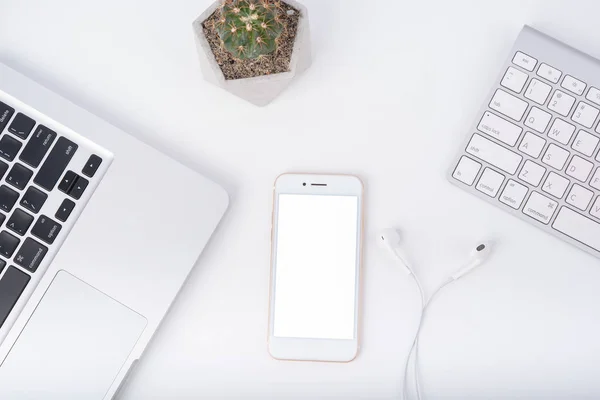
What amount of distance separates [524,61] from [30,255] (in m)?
0.67

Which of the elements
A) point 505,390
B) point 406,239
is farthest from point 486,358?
point 406,239

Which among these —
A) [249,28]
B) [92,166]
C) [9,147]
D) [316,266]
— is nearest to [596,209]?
[316,266]

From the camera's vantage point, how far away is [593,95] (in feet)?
2.28

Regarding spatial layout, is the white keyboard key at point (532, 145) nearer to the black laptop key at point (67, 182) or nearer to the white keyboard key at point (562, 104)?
the white keyboard key at point (562, 104)

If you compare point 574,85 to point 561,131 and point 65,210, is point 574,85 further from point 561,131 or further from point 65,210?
point 65,210

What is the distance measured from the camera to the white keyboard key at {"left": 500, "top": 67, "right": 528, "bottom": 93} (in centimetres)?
70

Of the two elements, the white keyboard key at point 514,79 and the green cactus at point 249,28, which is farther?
the white keyboard key at point 514,79

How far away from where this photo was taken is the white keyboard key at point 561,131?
2.27 feet

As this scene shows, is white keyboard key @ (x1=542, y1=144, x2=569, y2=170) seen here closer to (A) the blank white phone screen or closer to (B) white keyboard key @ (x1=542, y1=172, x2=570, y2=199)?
(B) white keyboard key @ (x1=542, y1=172, x2=570, y2=199)

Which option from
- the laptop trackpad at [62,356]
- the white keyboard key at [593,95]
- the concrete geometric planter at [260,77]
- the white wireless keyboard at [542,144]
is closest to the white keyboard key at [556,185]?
the white wireless keyboard at [542,144]

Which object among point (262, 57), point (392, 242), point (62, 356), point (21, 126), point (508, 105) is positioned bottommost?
point (62, 356)

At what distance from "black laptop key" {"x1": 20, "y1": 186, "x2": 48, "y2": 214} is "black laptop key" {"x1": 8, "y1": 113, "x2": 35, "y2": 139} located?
2.9 inches

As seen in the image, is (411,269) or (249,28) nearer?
(249,28)

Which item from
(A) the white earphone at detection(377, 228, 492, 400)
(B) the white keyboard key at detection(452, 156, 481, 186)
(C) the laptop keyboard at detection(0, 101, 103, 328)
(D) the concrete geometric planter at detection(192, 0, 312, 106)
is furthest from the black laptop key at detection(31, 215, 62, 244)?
(B) the white keyboard key at detection(452, 156, 481, 186)
